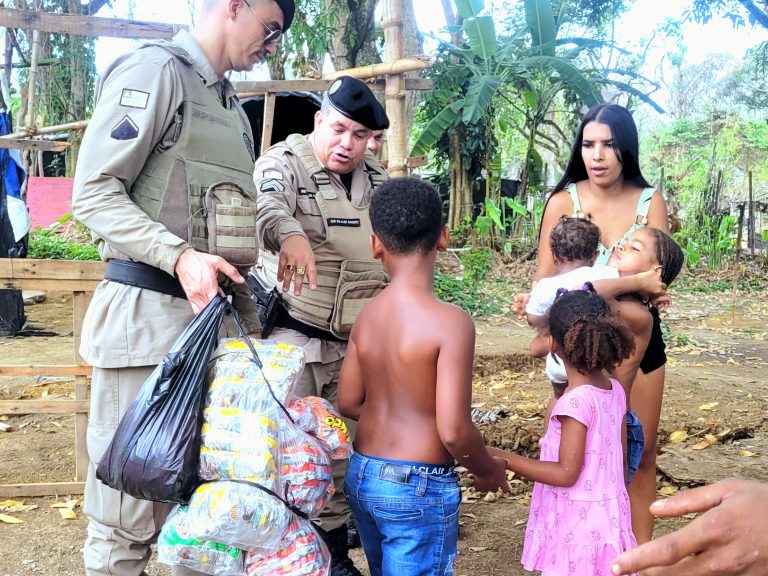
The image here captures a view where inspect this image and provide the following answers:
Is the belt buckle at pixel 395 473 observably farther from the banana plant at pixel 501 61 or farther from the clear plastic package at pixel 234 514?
the banana plant at pixel 501 61

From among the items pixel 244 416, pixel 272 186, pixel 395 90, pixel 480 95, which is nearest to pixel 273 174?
pixel 272 186

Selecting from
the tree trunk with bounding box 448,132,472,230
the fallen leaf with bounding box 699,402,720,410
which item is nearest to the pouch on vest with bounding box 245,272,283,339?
the fallen leaf with bounding box 699,402,720,410

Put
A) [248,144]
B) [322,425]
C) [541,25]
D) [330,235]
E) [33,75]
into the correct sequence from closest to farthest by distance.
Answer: [322,425]
[248,144]
[330,235]
[33,75]
[541,25]

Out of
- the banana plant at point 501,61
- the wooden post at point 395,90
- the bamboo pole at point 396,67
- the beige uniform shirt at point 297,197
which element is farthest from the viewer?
the banana plant at point 501,61

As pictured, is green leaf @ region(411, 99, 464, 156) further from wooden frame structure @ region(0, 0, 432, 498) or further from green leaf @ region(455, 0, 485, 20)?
wooden frame structure @ region(0, 0, 432, 498)

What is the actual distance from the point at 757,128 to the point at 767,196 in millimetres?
4467

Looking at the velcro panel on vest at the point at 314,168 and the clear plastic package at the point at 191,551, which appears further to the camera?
the velcro panel on vest at the point at 314,168

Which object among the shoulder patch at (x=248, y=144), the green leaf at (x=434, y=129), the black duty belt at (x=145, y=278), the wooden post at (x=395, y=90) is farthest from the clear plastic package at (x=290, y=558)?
the green leaf at (x=434, y=129)

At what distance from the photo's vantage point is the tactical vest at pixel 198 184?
7.48 feet

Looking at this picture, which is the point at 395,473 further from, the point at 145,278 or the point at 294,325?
the point at 294,325

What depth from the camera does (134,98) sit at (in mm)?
2189

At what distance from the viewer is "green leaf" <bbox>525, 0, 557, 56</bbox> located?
11242 mm

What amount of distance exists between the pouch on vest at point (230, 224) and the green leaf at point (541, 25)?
10.1 meters

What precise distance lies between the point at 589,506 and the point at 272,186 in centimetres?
172
